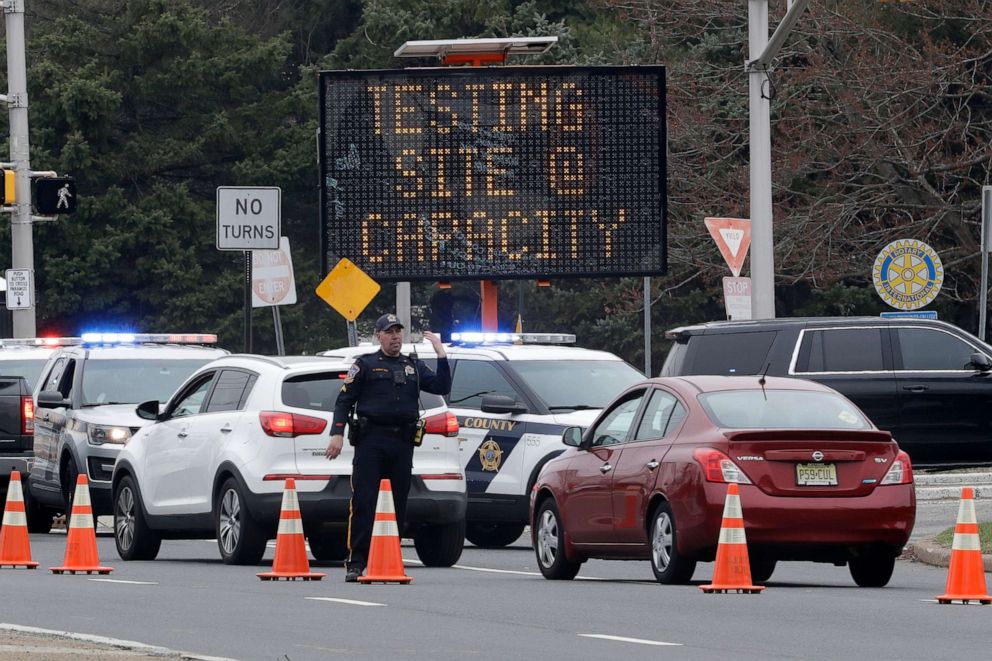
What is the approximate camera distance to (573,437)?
16.6m

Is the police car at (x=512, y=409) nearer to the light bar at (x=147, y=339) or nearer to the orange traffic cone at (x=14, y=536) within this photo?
the light bar at (x=147, y=339)

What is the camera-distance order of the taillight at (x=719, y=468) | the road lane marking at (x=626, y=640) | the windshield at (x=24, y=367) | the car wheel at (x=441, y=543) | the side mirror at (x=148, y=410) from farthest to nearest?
the windshield at (x=24, y=367) < the side mirror at (x=148, y=410) < the car wheel at (x=441, y=543) < the taillight at (x=719, y=468) < the road lane marking at (x=626, y=640)

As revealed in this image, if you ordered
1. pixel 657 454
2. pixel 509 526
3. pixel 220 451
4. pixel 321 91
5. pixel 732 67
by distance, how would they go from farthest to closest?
pixel 732 67 → pixel 321 91 → pixel 509 526 → pixel 220 451 → pixel 657 454

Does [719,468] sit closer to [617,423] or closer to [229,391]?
[617,423]

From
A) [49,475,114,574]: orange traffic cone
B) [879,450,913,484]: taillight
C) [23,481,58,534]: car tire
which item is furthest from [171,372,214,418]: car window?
[879,450,913,484]: taillight

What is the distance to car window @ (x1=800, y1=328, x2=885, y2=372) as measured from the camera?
2328 centimetres

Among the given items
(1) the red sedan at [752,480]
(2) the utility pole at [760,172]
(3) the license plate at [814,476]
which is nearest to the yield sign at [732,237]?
(2) the utility pole at [760,172]

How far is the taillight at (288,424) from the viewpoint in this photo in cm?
1725

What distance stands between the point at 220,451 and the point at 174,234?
125 ft

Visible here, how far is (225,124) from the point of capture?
56156 mm

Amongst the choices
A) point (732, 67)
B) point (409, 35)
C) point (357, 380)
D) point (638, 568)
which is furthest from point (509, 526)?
point (409, 35)

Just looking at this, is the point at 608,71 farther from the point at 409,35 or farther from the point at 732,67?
the point at 409,35

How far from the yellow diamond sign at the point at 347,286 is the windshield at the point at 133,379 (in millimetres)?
3101

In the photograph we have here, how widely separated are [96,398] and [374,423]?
7.48 metres
